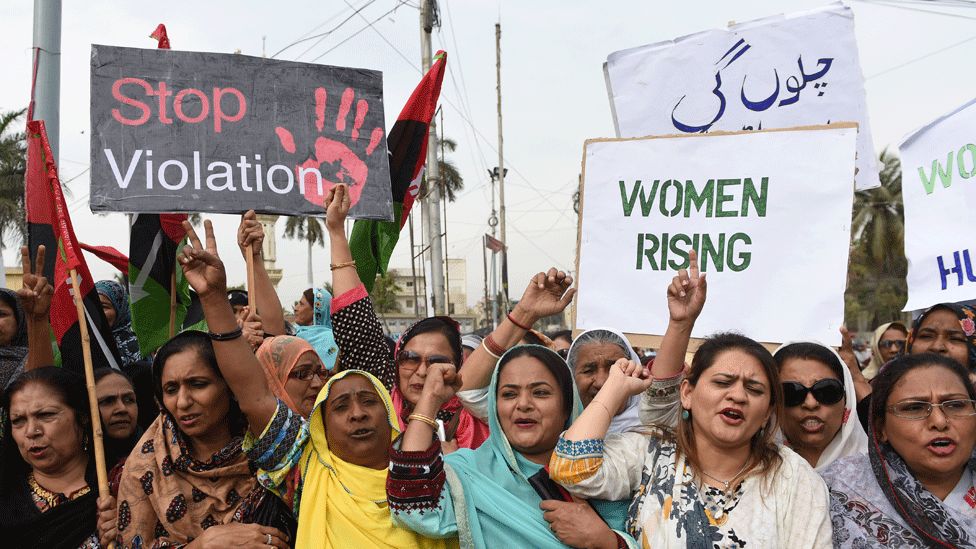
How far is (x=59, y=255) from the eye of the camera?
3.85 metres

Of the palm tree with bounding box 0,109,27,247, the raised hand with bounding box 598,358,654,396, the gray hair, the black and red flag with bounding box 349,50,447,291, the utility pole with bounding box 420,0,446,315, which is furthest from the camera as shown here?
the palm tree with bounding box 0,109,27,247

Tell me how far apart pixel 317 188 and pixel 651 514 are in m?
2.51

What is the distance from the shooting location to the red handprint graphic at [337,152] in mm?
4352

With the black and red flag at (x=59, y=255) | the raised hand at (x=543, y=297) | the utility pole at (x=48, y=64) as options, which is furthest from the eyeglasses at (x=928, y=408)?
the utility pole at (x=48, y=64)

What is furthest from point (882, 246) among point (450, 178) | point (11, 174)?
point (11, 174)

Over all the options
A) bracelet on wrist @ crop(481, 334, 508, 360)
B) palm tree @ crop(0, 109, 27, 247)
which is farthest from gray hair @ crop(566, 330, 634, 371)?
palm tree @ crop(0, 109, 27, 247)

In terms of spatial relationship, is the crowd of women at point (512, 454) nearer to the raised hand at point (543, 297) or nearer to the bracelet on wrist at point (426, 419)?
the bracelet on wrist at point (426, 419)

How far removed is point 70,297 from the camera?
4121mm

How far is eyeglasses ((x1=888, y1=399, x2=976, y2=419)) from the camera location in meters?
2.70

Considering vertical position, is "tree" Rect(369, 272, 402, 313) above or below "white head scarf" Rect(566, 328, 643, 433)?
above

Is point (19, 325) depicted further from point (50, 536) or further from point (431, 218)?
point (431, 218)

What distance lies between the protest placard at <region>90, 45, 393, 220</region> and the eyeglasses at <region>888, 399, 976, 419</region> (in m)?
2.64

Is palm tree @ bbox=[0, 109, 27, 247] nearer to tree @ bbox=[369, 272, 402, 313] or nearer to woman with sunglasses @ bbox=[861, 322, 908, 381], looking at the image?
tree @ bbox=[369, 272, 402, 313]

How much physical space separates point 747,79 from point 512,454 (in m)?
2.95
